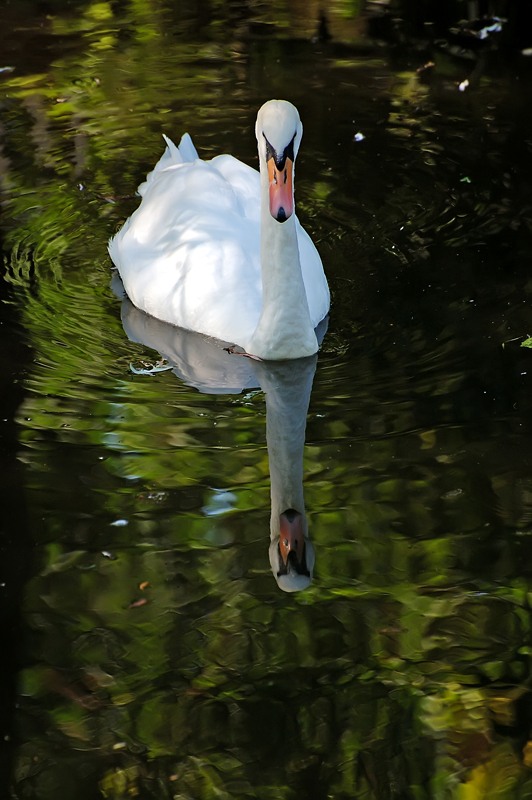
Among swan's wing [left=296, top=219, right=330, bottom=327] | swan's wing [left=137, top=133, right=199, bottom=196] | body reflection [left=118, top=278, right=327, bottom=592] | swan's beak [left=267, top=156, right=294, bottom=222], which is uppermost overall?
swan's beak [left=267, top=156, right=294, bottom=222]

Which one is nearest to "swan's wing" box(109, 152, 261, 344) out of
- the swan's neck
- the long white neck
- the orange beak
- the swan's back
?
the swan's back

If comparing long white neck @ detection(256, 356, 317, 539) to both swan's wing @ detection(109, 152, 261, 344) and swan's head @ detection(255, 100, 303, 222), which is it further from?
swan's head @ detection(255, 100, 303, 222)

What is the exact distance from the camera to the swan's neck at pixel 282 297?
7043 mm

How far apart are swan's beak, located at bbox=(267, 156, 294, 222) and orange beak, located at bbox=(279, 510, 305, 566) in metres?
1.48

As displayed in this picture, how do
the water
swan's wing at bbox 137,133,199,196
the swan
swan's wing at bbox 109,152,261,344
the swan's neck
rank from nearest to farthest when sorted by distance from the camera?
1. the water
2. the swan
3. the swan's neck
4. swan's wing at bbox 109,152,261,344
5. swan's wing at bbox 137,133,199,196

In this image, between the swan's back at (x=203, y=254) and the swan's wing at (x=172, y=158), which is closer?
the swan's back at (x=203, y=254)

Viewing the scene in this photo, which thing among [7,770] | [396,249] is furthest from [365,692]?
[396,249]

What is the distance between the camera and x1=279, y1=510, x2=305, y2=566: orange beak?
565 centimetres

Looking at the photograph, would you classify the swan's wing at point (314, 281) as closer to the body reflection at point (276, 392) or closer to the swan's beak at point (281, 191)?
the body reflection at point (276, 392)

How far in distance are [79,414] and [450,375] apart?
75.1 inches

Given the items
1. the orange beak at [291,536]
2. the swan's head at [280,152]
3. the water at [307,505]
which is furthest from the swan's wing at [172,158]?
the orange beak at [291,536]

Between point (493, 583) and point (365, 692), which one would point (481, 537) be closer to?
point (493, 583)

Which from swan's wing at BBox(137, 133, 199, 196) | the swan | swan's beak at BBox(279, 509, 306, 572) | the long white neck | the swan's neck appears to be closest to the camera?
swan's beak at BBox(279, 509, 306, 572)

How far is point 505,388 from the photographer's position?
6.80m
